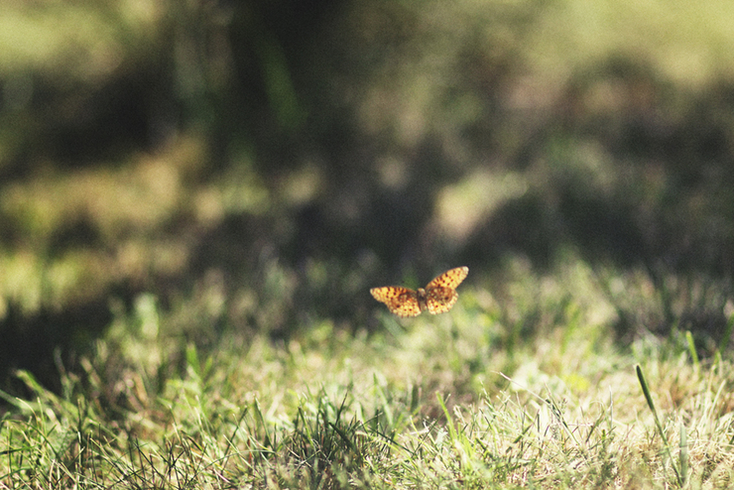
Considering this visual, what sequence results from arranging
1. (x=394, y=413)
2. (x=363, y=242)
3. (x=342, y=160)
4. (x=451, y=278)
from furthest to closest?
1. (x=342, y=160)
2. (x=363, y=242)
3. (x=394, y=413)
4. (x=451, y=278)

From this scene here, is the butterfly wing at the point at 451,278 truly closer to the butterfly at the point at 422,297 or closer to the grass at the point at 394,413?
the butterfly at the point at 422,297

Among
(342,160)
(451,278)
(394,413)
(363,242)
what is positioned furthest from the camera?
(342,160)

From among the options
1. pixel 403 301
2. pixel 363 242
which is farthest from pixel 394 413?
pixel 363 242

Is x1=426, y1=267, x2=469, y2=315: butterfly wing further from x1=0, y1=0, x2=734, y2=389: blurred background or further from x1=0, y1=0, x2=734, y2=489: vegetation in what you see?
x1=0, y1=0, x2=734, y2=389: blurred background

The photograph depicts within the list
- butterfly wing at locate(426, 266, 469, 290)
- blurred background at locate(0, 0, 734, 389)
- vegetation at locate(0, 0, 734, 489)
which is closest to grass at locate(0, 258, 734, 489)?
vegetation at locate(0, 0, 734, 489)

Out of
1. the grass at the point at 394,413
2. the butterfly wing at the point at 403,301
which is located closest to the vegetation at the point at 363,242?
the grass at the point at 394,413

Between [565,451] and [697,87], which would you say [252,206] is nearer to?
[565,451]

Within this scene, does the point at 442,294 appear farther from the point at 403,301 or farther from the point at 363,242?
the point at 363,242
